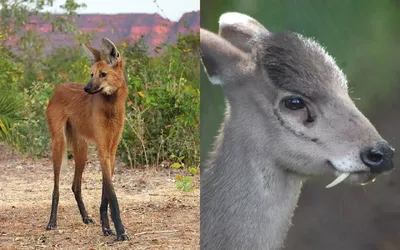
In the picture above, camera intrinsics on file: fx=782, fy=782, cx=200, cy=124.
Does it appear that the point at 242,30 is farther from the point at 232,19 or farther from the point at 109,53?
the point at 109,53

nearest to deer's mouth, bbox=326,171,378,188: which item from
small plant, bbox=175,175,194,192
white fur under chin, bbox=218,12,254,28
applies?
white fur under chin, bbox=218,12,254,28

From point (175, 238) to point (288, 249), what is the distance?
6.24 feet

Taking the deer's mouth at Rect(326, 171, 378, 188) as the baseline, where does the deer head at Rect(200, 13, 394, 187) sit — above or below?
above

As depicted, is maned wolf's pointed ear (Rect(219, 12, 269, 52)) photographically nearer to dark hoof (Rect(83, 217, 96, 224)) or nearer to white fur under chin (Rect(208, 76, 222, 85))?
white fur under chin (Rect(208, 76, 222, 85))

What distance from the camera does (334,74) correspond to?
2.59 metres

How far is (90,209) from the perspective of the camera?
16.1 feet

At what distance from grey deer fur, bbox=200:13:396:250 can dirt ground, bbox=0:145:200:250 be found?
1.67 m

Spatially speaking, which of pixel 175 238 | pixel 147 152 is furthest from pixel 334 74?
pixel 147 152

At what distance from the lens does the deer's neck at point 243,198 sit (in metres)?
2.66

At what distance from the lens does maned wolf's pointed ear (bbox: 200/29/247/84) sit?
2.61 meters

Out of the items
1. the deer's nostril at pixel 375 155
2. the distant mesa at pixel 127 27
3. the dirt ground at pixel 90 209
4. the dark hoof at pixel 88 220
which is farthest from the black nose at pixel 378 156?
the distant mesa at pixel 127 27

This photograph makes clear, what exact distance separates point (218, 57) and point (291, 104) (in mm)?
289

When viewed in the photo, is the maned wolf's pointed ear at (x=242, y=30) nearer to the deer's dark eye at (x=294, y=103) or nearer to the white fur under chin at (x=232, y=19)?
the white fur under chin at (x=232, y=19)

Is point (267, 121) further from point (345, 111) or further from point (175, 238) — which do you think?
point (175, 238)
